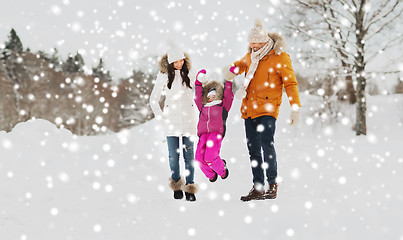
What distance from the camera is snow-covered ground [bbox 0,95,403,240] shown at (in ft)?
11.1

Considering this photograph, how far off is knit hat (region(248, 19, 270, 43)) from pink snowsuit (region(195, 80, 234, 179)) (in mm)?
749

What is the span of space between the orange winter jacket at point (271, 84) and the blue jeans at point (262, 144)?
114 mm

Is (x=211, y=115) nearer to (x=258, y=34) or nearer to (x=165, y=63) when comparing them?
(x=165, y=63)

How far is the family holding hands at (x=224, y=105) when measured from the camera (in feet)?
13.9

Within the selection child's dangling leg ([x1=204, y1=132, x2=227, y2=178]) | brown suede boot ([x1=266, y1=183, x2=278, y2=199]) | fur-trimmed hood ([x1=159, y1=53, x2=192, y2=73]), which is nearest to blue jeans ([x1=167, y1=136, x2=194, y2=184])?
child's dangling leg ([x1=204, y1=132, x2=227, y2=178])

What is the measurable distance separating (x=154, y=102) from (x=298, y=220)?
242cm

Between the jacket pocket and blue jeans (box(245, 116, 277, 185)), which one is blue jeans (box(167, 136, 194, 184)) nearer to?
blue jeans (box(245, 116, 277, 185))

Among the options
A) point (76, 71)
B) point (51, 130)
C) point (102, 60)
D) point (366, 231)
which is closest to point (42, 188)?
point (51, 130)

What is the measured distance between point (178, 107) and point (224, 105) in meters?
0.67

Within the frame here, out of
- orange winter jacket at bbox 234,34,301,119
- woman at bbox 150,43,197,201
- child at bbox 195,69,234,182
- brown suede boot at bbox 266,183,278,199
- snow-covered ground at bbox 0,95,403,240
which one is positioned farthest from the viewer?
child at bbox 195,69,234,182

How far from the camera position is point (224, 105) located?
183 inches

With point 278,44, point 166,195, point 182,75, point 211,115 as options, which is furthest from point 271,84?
point 166,195

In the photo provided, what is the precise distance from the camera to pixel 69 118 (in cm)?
3909

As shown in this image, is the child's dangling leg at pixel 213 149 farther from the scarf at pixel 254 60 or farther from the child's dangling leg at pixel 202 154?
the scarf at pixel 254 60
